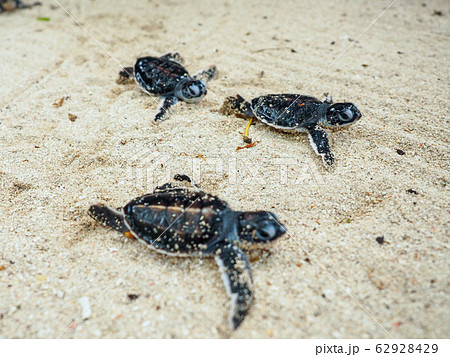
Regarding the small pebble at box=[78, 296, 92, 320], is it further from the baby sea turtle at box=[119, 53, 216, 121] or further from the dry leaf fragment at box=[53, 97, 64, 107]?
the dry leaf fragment at box=[53, 97, 64, 107]

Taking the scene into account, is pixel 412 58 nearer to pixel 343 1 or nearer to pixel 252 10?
pixel 343 1

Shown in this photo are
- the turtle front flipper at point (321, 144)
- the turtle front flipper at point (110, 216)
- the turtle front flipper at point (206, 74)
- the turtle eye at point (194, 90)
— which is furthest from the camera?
the turtle front flipper at point (206, 74)

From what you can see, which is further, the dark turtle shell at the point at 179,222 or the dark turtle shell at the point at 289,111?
the dark turtle shell at the point at 289,111

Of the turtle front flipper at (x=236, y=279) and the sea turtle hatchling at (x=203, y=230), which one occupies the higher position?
the sea turtle hatchling at (x=203, y=230)

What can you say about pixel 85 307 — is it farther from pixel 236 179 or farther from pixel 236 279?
pixel 236 179

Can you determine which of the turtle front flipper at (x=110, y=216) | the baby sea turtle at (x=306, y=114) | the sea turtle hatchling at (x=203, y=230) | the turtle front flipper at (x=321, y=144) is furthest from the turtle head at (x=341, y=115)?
the turtle front flipper at (x=110, y=216)

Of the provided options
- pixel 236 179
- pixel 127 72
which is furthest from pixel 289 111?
pixel 127 72

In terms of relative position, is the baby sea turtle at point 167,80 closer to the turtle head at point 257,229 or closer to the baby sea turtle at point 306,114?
the baby sea turtle at point 306,114
